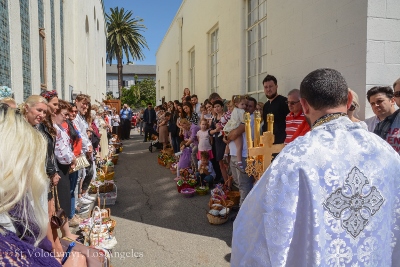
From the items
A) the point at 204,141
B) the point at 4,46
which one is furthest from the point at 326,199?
the point at 204,141

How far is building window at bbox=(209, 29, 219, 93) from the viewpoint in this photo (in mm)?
10594

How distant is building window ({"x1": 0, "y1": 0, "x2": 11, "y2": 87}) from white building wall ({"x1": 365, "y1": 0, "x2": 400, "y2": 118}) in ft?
14.9

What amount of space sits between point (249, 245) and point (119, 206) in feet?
15.1

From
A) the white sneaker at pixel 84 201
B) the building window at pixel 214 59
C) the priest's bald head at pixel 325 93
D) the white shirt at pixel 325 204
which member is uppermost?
the building window at pixel 214 59

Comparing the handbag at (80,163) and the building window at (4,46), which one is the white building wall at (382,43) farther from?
the building window at (4,46)

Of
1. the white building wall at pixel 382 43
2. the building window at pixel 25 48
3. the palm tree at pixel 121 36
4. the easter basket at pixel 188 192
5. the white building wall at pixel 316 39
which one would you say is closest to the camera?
the white building wall at pixel 382 43

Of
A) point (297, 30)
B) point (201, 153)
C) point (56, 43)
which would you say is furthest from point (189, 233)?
point (56, 43)

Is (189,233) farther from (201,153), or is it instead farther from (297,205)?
(297,205)

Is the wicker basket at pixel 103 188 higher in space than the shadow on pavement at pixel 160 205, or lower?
higher

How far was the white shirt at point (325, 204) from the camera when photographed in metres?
1.45

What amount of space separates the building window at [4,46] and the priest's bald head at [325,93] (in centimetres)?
403

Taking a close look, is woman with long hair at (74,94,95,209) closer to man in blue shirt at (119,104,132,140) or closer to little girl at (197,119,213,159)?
little girl at (197,119,213,159)

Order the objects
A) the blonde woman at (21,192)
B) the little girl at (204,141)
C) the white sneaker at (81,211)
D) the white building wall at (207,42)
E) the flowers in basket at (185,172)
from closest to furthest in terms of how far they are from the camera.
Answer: the blonde woman at (21,192) < the white sneaker at (81,211) < the little girl at (204,141) < the flowers in basket at (185,172) < the white building wall at (207,42)

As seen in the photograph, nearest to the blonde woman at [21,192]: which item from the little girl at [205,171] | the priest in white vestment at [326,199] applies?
the priest in white vestment at [326,199]
